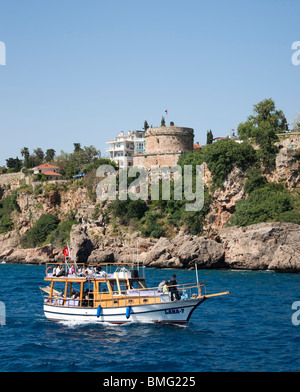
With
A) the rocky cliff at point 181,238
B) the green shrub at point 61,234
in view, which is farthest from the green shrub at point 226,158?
the green shrub at point 61,234

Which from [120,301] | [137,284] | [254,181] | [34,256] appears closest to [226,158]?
[254,181]

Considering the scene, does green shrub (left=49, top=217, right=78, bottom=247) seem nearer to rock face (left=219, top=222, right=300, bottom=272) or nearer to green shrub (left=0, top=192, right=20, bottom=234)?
green shrub (left=0, top=192, right=20, bottom=234)

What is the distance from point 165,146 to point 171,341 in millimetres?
45174

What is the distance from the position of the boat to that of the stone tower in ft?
127

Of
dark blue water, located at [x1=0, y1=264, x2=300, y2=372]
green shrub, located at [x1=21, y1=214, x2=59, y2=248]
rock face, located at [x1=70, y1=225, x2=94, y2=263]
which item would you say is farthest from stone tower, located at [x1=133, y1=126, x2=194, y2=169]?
dark blue water, located at [x1=0, y1=264, x2=300, y2=372]

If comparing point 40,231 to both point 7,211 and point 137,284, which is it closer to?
point 7,211

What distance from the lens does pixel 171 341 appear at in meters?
20.6

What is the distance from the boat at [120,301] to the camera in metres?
23.0

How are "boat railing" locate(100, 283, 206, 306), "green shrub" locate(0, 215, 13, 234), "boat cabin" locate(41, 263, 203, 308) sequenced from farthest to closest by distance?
"green shrub" locate(0, 215, 13, 234) → "boat cabin" locate(41, 263, 203, 308) → "boat railing" locate(100, 283, 206, 306)

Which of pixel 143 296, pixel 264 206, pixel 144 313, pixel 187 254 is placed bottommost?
pixel 144 313

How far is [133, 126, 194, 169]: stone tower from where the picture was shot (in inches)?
2509
